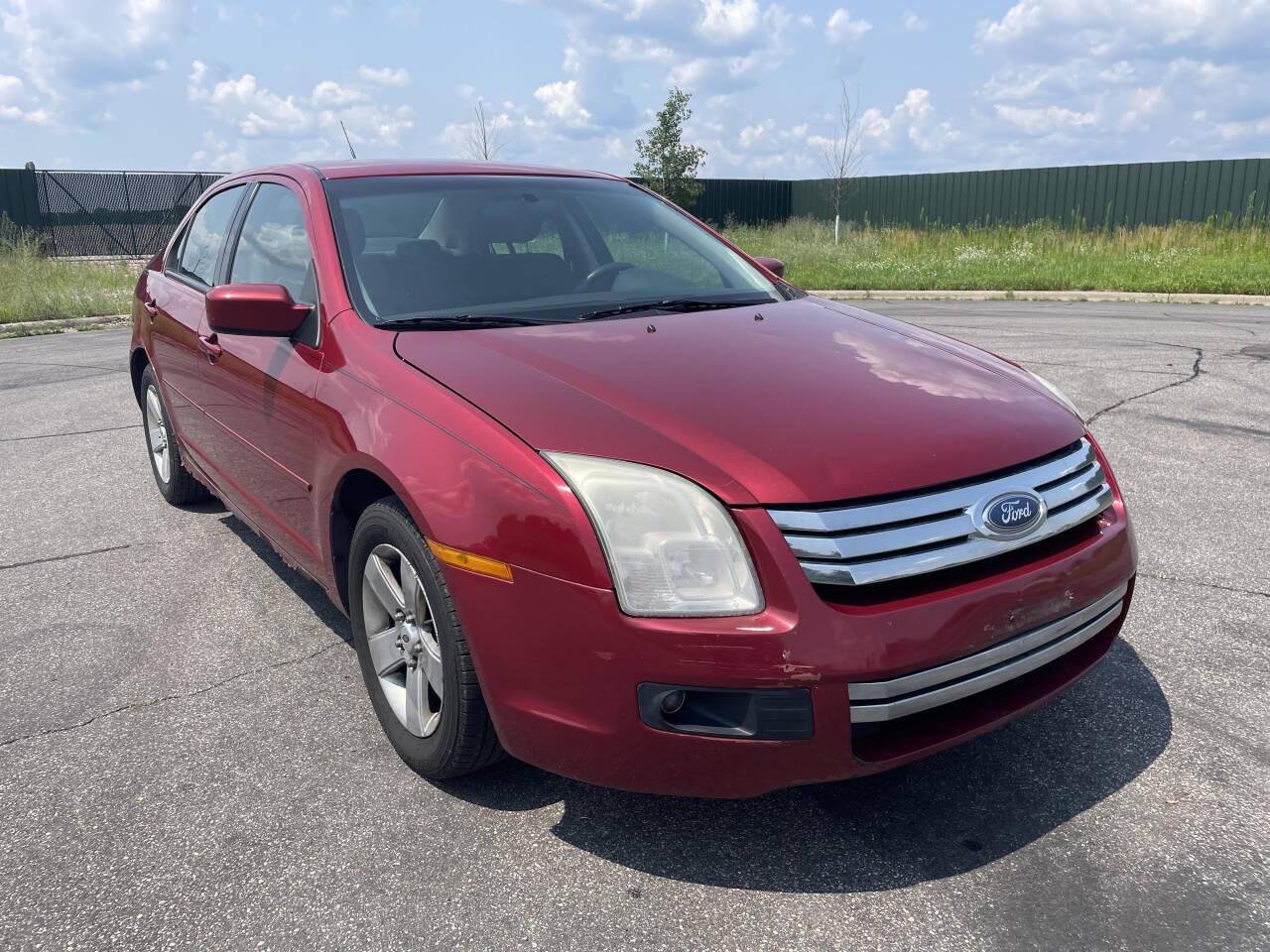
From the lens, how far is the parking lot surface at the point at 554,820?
2154 mm

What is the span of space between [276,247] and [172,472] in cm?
201

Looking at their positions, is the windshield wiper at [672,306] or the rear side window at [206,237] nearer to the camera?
the windshield wiper at [672,306]

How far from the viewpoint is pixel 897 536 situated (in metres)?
2.14

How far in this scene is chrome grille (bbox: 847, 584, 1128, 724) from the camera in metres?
2.07

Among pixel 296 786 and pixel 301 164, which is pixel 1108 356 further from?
pixel 296 786

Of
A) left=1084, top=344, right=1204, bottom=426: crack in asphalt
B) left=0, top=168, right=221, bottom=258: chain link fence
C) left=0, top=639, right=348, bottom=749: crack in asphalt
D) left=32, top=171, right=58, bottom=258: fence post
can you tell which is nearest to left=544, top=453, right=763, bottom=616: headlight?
left=0, top=639, right=348, bottom=749: crack in asphalt

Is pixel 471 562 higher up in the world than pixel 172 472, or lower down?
higher up

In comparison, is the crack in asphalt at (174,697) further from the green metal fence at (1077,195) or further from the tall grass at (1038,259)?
the green metal fence at (1077,195)

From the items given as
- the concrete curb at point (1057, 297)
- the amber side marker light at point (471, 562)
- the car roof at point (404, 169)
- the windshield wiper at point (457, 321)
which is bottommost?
the concrete curb at point (1057, 297)

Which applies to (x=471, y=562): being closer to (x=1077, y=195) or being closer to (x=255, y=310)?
(x=255, y=310)

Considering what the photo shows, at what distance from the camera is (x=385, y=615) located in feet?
9.30

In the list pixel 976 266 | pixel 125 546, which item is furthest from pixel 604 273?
pixel 976 266

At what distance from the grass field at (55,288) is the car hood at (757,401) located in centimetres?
1469

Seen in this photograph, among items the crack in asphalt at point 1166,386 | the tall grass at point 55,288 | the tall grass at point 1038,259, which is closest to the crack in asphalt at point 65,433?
the crack in asphalt at point 1166,386
